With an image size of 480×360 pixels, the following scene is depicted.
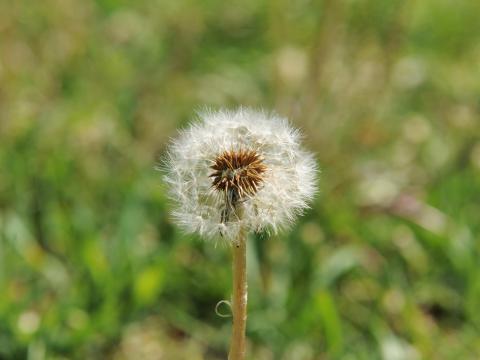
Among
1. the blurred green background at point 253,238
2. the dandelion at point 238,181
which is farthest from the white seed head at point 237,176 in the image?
the blurred green background at point 253,238

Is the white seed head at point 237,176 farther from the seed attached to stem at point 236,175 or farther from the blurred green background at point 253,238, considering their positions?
the blurred green background at point 253,238

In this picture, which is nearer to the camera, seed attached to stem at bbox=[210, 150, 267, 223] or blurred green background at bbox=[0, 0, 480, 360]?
seed attached to stem at bbox=[210, 150, 267, 223]

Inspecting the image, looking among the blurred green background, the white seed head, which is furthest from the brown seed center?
the blurred green background

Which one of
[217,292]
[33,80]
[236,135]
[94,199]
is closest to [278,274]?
[217,292]

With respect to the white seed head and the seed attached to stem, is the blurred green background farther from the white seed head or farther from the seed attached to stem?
the seed attached to stem

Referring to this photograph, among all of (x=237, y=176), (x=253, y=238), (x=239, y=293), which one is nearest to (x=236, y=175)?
(x=237, y=176)

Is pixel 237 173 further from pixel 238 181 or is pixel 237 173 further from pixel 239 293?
pixel 239 293

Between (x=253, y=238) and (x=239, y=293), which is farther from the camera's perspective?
(x=253, y=238)
